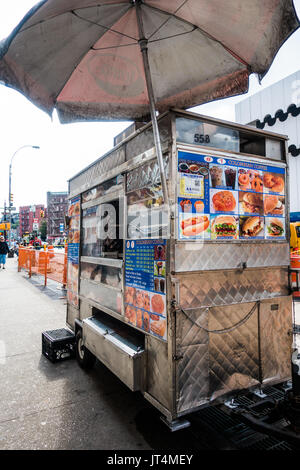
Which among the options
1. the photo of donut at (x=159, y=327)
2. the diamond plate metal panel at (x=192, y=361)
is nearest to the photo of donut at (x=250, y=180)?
the diamond plate metal panel at (x=192, y=361)

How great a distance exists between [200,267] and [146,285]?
0.60 metres

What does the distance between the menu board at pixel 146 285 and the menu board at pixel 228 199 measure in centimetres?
37

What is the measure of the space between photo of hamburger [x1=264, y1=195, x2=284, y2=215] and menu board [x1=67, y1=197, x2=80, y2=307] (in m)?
3.23

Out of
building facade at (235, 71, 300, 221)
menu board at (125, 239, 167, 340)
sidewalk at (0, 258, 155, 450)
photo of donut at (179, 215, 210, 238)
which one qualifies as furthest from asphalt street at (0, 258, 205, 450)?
building facade at (235, 71, 300, 221)

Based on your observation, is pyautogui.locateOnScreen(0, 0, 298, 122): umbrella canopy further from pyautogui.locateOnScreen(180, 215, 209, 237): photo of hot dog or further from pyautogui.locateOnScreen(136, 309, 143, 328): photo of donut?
pyautogui.locateOnScreen(136, 309, 143, 328): photo of donut

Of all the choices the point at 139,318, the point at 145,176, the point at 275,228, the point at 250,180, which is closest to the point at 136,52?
the point at 145,176

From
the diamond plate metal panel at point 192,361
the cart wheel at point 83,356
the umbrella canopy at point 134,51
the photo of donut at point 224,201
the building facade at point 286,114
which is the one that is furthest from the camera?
the building facade at point 286,114

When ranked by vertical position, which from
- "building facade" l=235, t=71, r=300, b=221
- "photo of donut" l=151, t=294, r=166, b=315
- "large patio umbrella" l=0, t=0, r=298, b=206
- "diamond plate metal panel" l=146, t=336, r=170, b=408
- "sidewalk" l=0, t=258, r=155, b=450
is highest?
"building facade" l=235, t=71, r=300, b=221

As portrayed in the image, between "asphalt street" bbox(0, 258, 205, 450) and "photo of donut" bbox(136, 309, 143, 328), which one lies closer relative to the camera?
"asphalt street" bbox(0, 258, 205, 450)

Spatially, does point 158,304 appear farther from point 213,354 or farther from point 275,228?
point 275,228

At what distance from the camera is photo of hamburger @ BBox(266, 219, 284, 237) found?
10.9 ft

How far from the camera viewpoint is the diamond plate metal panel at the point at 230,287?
8.96 feet

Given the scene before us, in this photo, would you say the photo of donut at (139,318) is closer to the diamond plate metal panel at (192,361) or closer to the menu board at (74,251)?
the diamond plate metal panel at (192,361)

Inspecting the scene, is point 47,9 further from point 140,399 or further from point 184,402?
point 140,399
